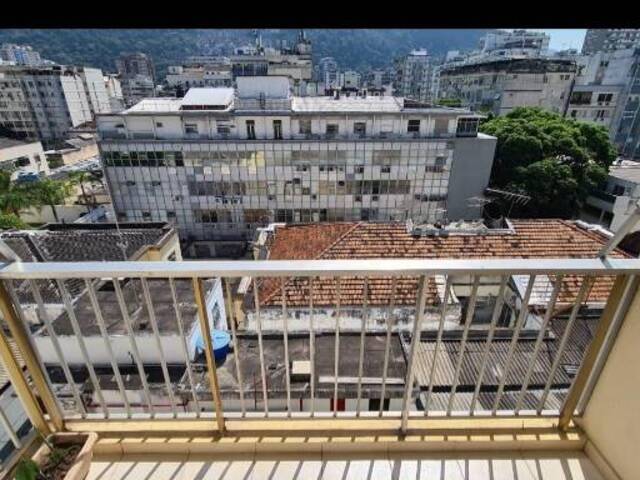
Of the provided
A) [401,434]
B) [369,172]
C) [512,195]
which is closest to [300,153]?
[369,172]

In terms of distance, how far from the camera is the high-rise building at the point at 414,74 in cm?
5731

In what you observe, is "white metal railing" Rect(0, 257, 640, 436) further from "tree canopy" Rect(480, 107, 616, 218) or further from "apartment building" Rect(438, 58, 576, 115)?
"apartment building" Rect(438, 58, 576, 115)

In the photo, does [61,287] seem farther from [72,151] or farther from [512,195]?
[72,151]

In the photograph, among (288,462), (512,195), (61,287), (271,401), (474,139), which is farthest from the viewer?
(474,139)

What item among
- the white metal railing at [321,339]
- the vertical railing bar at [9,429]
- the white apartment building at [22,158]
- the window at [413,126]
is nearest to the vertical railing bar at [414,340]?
the white metal railing at [321,339]

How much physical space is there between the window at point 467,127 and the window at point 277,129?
740 centimetres

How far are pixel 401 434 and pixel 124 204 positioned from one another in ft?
53.2

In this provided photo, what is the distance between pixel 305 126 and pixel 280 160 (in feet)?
5.60

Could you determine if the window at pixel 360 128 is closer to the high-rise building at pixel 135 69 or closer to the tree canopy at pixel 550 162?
the tree canopy at pixel 550 162

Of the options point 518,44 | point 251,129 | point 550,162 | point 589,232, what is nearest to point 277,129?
point 251,129

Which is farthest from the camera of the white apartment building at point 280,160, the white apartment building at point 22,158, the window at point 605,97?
the window at point 605,97

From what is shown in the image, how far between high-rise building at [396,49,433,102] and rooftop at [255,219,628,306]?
53.2 m

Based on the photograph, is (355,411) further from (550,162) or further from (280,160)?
(550,162)

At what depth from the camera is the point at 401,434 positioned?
5.61 feet
